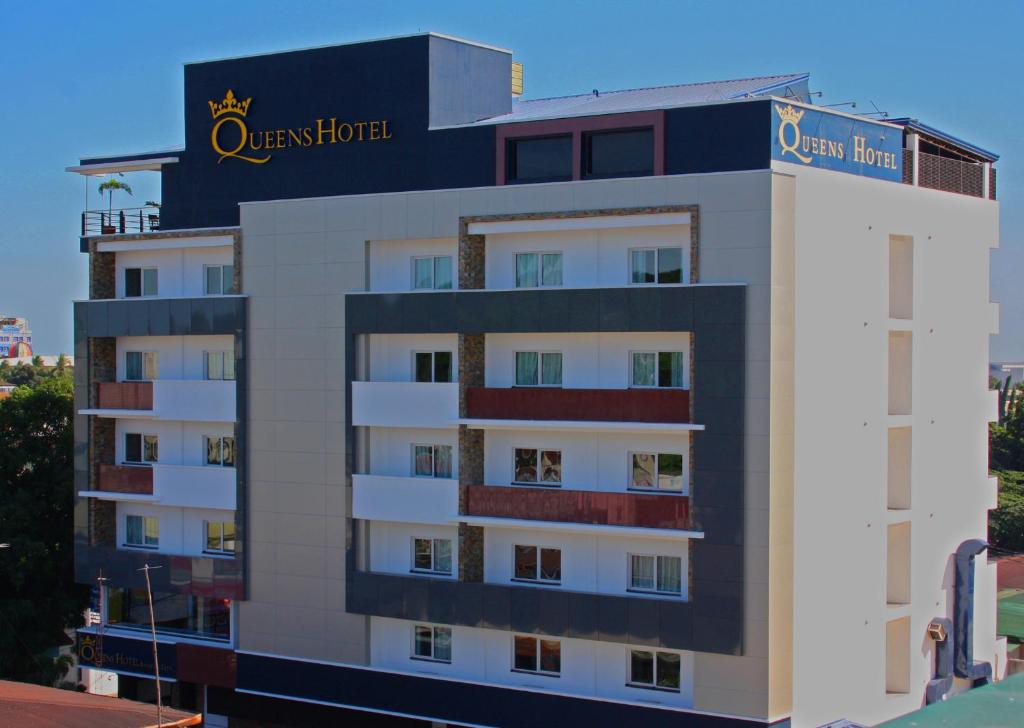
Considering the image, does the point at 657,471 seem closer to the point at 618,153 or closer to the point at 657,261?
the point at 657,261

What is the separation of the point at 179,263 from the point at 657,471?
17495mm

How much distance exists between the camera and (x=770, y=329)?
114 feet

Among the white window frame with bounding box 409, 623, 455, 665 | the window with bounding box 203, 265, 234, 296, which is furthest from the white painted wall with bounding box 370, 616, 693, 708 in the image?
the window with bounding box 203, 265, 234, 296

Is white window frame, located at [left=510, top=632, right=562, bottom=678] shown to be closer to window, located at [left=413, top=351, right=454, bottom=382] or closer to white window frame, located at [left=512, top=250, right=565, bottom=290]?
window, located at [left=413, top=351, right=454, bottom=382]

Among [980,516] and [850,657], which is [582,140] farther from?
[980,516]

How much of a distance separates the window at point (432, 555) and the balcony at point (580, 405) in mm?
4080

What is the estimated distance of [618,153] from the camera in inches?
1473

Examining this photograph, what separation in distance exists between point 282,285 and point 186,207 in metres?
4.93

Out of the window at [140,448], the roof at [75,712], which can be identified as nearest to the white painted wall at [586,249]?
the window at [140,448]

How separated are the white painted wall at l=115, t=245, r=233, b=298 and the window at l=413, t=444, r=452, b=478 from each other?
9.05 m

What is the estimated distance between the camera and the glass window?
144 ft

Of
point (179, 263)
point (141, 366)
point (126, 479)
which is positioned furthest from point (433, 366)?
point (126, 479)

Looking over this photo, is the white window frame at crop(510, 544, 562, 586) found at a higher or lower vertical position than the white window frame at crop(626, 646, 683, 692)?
higher

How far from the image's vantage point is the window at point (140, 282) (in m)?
45.5
